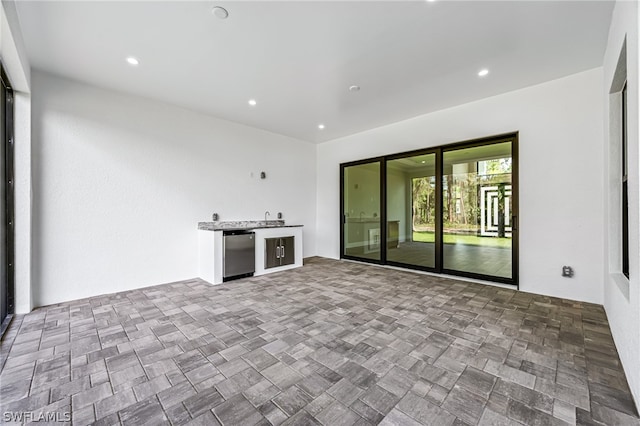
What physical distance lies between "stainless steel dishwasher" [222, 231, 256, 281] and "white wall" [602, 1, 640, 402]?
4.52 m

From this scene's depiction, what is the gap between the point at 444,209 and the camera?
471cm

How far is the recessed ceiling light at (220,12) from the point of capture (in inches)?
89.8

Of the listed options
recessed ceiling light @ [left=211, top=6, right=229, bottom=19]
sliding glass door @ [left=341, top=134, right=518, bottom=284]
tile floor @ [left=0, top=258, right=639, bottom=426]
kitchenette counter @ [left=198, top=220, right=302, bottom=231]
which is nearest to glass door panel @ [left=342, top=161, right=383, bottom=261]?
sliding glass door @ [left=341, top=134, right=518, bottom=284]

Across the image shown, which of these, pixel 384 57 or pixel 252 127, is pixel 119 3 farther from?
pixel 252 127

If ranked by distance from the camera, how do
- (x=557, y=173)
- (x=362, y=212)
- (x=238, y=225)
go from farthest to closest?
(x=362, y=212), (x=238, y=225), (x=557, y=173)

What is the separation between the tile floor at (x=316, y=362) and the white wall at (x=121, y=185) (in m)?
0.59

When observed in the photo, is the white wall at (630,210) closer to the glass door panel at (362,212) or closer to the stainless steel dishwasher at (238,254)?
the glass door panel at (362,212)

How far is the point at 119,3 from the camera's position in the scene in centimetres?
223

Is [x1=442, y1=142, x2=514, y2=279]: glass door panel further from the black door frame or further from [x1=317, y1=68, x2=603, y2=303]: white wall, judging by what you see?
the black door frame

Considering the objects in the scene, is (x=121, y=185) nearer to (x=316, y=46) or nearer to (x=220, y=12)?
(x=220, y=12)

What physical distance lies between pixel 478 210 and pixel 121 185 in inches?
225
